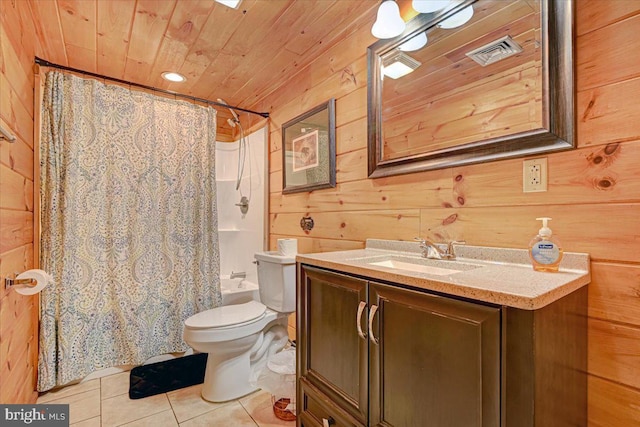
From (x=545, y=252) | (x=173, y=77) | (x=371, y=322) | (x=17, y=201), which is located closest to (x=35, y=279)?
(x=17, y=201)

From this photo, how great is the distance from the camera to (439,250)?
1279mm

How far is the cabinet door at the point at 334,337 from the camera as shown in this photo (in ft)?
3.40

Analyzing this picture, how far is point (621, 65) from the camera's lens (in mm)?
885

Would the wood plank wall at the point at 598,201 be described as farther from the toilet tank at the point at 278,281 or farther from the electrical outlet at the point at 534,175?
the toilet tank at the point at 278,281

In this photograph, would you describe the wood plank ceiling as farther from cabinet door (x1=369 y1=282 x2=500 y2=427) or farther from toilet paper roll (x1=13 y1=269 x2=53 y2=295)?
cabinet door (x1=369 y1=282 x2=500 y2=427)

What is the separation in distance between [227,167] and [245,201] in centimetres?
55

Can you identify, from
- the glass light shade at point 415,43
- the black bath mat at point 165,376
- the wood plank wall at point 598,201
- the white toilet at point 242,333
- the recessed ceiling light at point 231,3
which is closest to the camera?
the wood plank wall at point 598,201

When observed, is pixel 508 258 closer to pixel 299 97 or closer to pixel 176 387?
pixel 299 97

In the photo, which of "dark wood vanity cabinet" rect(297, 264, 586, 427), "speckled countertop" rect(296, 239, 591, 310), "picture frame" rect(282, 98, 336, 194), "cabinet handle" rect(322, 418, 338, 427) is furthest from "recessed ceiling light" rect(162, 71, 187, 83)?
"cabinet handle" rect(322, 418, 338, 427)

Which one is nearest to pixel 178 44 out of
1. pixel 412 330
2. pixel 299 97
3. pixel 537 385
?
pixel 299 97

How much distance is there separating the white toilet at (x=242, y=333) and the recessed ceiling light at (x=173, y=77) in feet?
5.27

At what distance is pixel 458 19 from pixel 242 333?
192cm

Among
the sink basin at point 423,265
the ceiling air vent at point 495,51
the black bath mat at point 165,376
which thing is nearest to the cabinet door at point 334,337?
the sink basin at point 423,265

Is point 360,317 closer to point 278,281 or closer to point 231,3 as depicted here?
point 278,281
